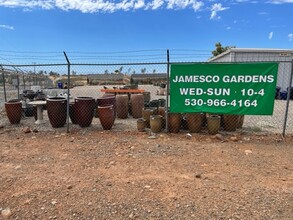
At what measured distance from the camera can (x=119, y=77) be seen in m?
31.2

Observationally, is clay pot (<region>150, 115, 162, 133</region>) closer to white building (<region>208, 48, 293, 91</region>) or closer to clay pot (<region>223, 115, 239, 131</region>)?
clay pot (<region>223, 115, 239, 131</region>)

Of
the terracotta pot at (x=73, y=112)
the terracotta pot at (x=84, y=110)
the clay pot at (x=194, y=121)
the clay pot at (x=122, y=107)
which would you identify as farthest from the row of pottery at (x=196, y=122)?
the clay pot at (x=122, y=107)

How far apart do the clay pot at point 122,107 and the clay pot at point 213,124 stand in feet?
13.2

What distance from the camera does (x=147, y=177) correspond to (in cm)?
475

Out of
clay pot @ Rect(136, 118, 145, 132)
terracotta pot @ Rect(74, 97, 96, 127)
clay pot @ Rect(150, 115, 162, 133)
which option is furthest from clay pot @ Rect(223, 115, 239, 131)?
terracotta pot @ Rect(74, 97, 96, 127)

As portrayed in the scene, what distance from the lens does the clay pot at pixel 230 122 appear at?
7957 mm

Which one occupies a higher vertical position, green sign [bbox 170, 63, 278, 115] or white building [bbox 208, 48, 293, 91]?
white building [bbox 208, 48, 293, 91]

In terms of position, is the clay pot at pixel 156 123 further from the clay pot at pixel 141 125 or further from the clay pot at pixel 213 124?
the clay pot at pixel 213 124

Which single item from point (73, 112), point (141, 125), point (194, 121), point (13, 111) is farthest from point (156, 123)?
point (13, 111)

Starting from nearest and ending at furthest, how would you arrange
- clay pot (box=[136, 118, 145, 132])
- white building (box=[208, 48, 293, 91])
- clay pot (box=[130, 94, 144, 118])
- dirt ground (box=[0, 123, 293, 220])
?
dirt ground (box=[0, 123, 293, 220]), clay pot (box=[136, 118, 145, 132]), clay pot (box=[130, 94, 144, 118]), white building (box=[208, 48, 293, 91])

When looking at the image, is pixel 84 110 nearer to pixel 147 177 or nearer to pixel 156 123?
pixel 156 123

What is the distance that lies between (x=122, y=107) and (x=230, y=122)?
4355 mm

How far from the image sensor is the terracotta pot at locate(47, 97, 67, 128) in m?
8.59

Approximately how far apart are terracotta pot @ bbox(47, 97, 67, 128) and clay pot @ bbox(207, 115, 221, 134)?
4.46 metres
